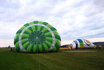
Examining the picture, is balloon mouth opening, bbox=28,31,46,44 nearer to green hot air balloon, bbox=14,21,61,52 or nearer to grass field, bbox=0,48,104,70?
green hot air balloon, bbox=14,21,61,52

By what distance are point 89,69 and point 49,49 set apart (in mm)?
11495

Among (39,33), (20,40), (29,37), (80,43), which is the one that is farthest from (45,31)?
(80,43)

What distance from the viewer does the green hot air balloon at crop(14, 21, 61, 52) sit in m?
17.9

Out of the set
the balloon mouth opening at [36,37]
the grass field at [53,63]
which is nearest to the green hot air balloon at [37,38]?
the balloon mouth opening at [36,37]

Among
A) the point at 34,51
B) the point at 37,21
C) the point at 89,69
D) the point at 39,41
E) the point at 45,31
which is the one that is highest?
the point at 37,21

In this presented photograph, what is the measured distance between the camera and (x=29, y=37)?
60.0ft

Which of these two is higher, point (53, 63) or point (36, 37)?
point (36, 37)

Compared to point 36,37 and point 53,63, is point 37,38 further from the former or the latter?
point 53,63

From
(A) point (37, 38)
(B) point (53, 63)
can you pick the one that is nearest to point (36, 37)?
(A) point (37, 38)

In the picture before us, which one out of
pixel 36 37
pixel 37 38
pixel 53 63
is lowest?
pixel 53 63

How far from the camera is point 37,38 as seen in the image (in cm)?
1788

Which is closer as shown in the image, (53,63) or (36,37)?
A: (53,63)

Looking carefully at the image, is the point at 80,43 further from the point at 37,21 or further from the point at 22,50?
the point at 22,50

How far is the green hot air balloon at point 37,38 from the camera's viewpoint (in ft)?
58.7
